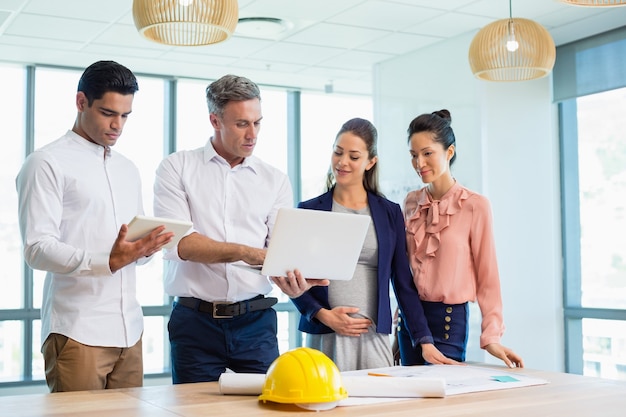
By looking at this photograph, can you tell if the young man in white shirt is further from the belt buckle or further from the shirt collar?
the belt buckle

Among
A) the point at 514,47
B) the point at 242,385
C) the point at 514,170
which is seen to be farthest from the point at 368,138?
the point at 514,170

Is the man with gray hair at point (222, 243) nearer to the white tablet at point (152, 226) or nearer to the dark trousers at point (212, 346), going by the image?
the dark trousers at point (212, 346)

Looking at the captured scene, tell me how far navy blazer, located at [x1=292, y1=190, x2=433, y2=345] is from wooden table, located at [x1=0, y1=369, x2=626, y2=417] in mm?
588

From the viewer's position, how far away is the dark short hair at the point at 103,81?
254 centimetres

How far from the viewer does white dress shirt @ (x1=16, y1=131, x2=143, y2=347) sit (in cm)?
236

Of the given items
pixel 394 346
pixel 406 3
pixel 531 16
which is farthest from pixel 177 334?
pixel 531 16

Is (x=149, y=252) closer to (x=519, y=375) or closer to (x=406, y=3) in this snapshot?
(x=519, y=375)

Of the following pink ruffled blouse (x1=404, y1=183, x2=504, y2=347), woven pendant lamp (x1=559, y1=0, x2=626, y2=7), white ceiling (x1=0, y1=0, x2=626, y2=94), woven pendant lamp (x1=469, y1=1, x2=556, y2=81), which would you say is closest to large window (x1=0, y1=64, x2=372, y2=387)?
white ceiling (x1=0, y1=0, x2=626, y2=94)

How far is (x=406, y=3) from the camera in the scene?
5094 millimetres

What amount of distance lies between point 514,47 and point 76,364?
2.71 m

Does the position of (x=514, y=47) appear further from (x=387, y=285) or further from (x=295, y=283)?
(x=295, y=283)

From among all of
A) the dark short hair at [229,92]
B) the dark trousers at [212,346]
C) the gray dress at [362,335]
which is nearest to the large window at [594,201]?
the gray dress at [362,335]

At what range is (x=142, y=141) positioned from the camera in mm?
7281

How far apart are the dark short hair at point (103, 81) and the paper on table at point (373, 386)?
1001 millimetres
